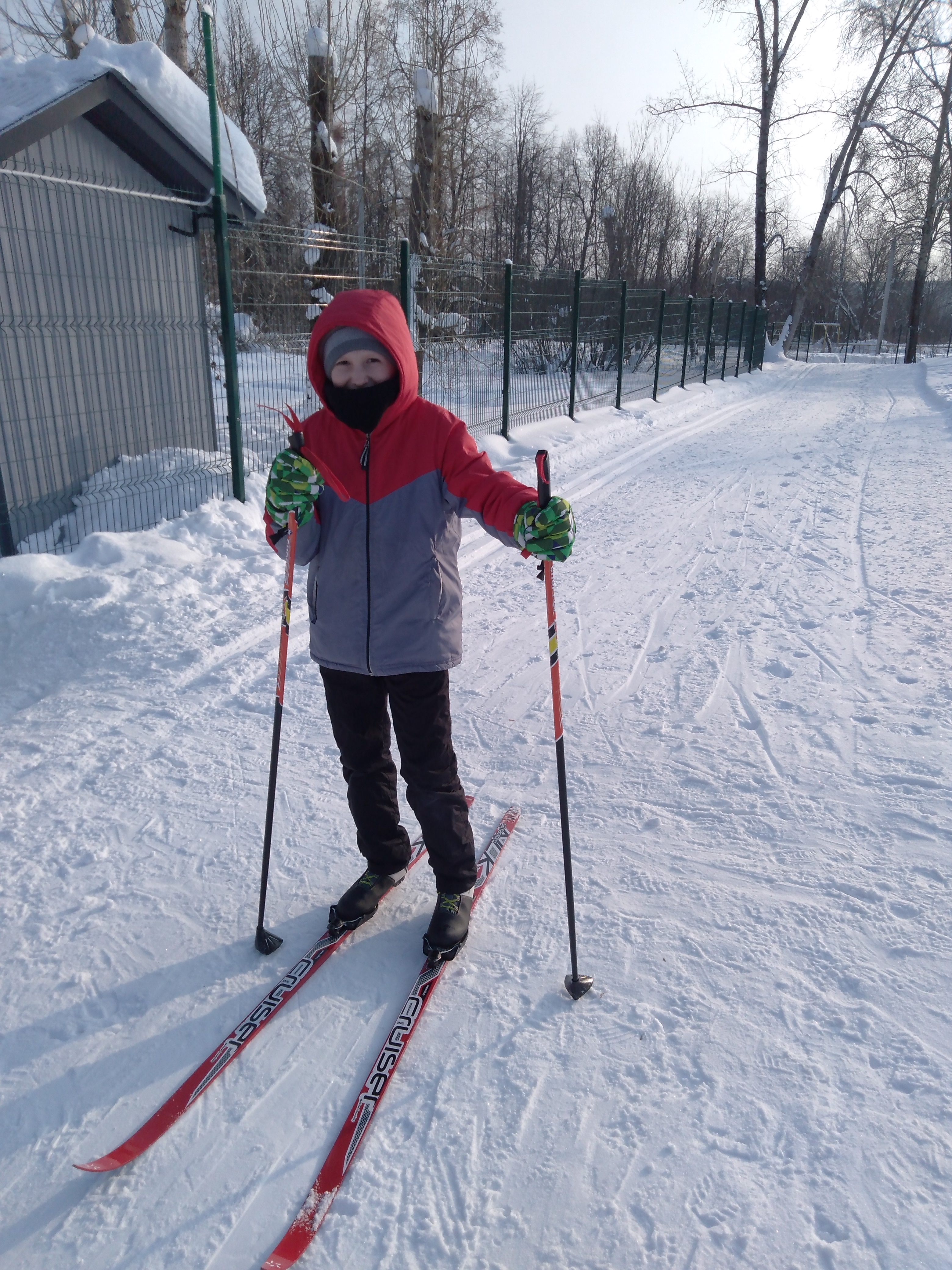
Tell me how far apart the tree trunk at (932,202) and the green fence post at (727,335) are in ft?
38.0

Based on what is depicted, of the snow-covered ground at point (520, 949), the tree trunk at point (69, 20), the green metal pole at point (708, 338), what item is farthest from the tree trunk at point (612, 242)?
the snow-covered ground at point (520, 949)

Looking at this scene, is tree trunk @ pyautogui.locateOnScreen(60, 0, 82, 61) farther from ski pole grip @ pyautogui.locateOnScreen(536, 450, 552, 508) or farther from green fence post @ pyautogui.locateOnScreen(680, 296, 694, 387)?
ski pole grip @ pyautogui.locateOnScreen(536, 450, 552, 508)

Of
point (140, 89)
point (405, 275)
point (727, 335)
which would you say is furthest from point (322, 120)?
point (727, 335)

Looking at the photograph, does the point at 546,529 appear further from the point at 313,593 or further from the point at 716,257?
the point at 716,257

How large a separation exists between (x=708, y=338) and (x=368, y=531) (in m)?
18.1

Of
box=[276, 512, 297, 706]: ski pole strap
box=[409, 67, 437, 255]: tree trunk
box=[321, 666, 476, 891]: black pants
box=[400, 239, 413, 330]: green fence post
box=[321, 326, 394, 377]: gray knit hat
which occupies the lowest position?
box=[321, 666, 476, 891]: black pants

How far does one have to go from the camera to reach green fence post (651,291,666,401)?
1442 centimetres

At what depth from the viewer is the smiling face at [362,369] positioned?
211cm

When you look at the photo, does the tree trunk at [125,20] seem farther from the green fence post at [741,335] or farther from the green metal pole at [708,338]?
the green fence post at [741,335]

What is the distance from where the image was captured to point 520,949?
2.37m

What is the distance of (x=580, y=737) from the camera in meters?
3.49

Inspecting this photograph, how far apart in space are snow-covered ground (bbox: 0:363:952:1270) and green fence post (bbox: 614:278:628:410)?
26.8 feet

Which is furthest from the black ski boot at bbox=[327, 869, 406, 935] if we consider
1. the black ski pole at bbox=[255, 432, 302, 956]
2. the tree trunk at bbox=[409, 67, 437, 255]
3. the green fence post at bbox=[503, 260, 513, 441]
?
the tree trunk at bbox=[409, 67, 437, 255]

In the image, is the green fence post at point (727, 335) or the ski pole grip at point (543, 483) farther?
the green fence post at point (727, 335)
